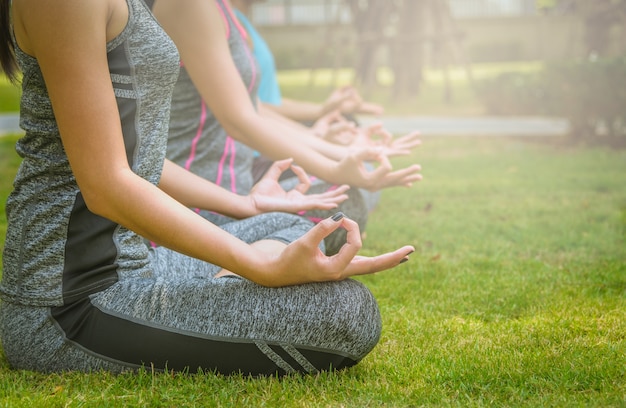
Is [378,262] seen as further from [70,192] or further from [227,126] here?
[227,126]

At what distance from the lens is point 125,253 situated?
1.93 metres

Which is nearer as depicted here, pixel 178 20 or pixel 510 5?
pixel 178 20

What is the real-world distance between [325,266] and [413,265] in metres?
1.70

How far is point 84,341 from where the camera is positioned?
1893 mm

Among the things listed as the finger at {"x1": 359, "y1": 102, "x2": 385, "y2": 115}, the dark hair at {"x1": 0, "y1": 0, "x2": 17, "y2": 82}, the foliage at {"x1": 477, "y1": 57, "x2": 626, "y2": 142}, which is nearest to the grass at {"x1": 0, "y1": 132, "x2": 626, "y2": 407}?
the finger at {"x1": 359, "y1": 102, "x2": 385, "y2": 115}

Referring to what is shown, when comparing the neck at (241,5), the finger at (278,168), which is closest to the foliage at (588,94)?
the neck at (241,5)

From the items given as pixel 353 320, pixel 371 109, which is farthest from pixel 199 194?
pixel 371 109

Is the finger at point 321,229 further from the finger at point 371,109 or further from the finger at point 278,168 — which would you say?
the finger at point 371,109

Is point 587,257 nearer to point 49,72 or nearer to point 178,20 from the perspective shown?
point 178,20

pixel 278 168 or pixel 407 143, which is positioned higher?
pixel 278 168

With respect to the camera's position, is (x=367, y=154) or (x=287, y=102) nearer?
(x=367, y=154)

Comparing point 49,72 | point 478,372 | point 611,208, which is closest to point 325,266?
point 478,372

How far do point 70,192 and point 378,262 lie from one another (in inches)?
27.7

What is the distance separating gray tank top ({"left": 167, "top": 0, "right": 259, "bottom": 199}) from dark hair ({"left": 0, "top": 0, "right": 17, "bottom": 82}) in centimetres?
95
